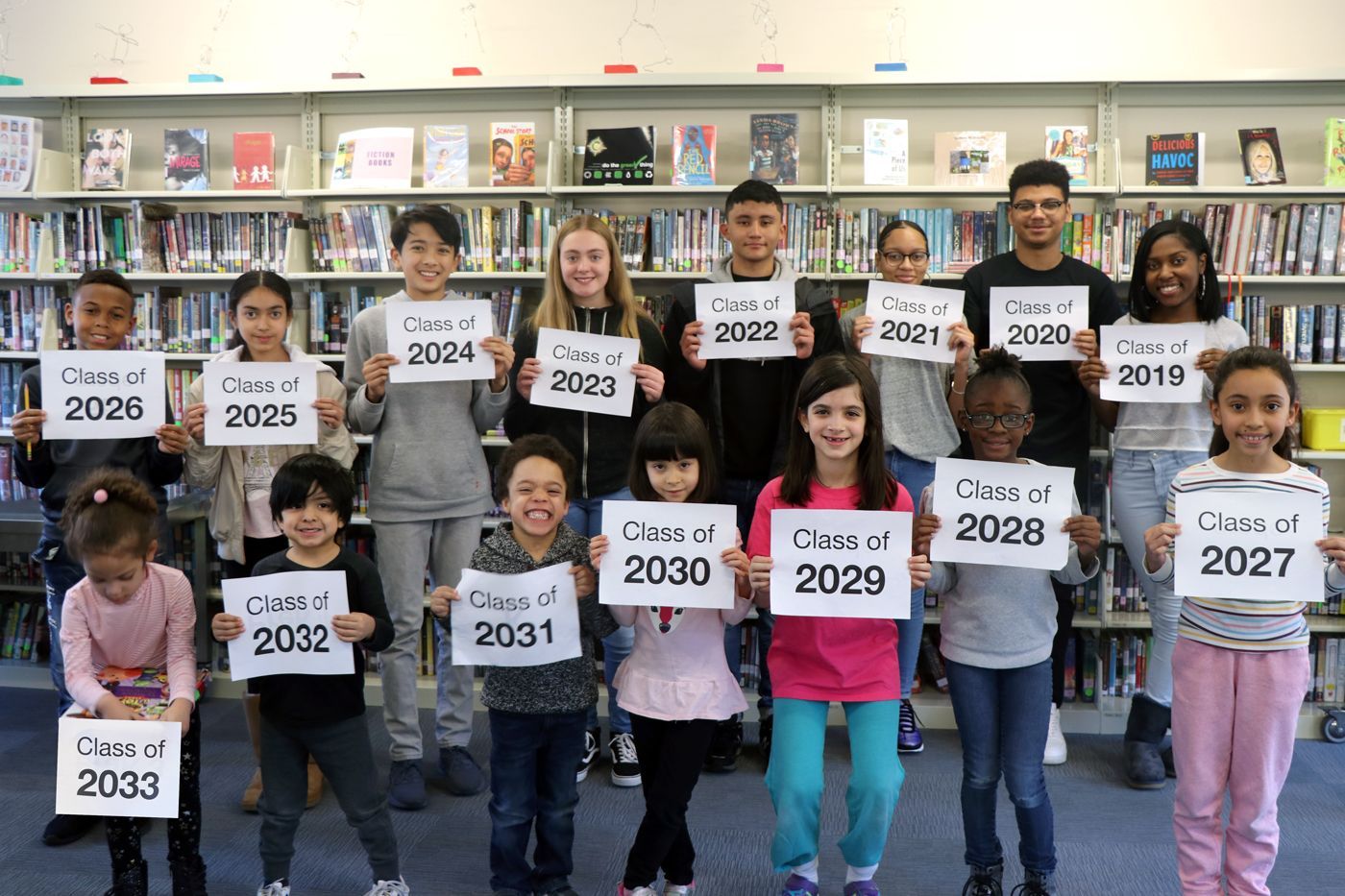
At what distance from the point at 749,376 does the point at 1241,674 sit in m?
1.48

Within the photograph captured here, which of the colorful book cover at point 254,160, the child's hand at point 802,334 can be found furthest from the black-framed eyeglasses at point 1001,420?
the colorful book cover at point 254,160

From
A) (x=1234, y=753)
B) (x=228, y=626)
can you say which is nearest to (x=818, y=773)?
(x=1234, y=753)

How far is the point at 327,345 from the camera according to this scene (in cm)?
435

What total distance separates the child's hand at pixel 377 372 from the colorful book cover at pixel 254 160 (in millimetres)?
1932

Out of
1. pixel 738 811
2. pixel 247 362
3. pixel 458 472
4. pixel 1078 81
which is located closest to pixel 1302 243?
pixel 1078 81

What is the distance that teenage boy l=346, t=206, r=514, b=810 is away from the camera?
3.00 metres

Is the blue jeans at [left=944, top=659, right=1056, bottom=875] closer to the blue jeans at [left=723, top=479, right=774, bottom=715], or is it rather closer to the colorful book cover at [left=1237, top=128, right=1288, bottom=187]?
the blue jeans at [left=723, top=479, right=774, bottom=715]

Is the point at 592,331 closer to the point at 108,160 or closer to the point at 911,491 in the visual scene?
the point at 911,491

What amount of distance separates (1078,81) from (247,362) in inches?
125

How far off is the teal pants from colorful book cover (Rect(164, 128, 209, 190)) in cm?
348

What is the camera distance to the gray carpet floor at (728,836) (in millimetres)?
2705

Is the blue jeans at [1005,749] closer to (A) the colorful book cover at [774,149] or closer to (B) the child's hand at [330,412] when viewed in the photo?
(B) the child's hand at [330,412]

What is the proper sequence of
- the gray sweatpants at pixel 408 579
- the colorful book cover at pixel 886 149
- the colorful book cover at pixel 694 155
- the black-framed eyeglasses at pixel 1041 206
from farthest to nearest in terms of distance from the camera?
the colorful book cover at pixel 694 155 < the colorful book cover at pixel 886 149 < the black-framed eyeglasses at pixel 1041 206 < the gray sweatpants at pixel 408 579

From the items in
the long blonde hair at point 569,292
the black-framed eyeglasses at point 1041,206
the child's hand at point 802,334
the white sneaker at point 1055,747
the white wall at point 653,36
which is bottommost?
the white sneaker at point 1055,747
